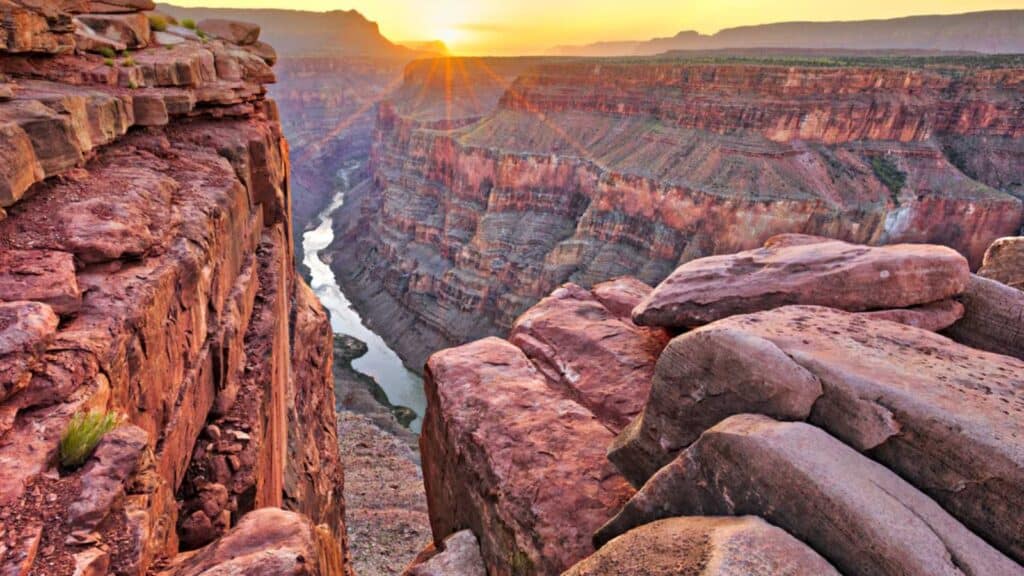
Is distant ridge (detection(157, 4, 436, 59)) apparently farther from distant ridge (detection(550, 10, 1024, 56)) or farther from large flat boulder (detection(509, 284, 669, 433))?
large flat boulder (detection(509, 284, 669, 433))

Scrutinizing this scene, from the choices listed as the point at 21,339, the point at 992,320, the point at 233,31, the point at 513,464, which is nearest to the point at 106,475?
the point at 21,339

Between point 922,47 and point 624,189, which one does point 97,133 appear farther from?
point 922,47

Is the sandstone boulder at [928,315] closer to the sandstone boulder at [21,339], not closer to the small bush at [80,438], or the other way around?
the small bush at [80,438]

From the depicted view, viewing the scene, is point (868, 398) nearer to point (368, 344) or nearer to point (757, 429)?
point (757, 429)

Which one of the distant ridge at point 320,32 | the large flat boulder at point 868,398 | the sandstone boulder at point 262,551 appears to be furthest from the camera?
the distant ridge at point 320,32

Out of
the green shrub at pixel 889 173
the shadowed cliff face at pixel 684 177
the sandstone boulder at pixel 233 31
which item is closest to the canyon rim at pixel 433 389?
the sandstone boulder at pixel 233 31
